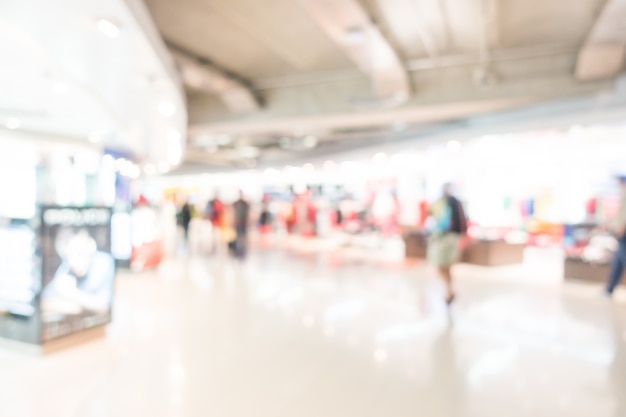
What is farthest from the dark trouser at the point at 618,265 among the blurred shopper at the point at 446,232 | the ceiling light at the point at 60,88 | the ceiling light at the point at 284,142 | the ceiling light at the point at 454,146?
the ceiling light at the point at 284,142

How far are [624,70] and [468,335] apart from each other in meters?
4.94

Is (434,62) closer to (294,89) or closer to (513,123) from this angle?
(513,123)

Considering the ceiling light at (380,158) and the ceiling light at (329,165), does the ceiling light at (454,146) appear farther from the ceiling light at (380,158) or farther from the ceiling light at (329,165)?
the ceiling light at (329,165)

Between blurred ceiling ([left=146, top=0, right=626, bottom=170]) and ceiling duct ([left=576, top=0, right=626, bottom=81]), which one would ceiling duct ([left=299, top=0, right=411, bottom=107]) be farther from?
ceiling duct ([left=576, top=0, right=626, bottom=81])

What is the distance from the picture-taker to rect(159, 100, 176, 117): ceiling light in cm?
713

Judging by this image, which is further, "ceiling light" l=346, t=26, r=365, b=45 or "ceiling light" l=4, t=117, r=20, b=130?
"ceiling light" l=4, t=117, r=20, b=130

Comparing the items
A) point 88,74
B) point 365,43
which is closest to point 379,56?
point 365,43

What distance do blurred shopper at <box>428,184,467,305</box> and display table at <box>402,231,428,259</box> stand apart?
5.20 meters

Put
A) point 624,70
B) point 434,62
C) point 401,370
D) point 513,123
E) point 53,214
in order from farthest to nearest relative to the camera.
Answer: point 513,123
point 434,62
point 624,70
point 53,214
point 401,370

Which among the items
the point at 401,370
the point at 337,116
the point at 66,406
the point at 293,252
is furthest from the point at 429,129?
the point at 66,406

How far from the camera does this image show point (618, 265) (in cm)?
608

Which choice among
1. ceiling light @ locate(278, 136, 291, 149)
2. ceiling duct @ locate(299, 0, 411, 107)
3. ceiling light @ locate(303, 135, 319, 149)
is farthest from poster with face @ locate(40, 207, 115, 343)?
ceiling light @ locate(278, 136, 291, 149)

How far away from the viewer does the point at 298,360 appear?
359 cm

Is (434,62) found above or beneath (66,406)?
above
